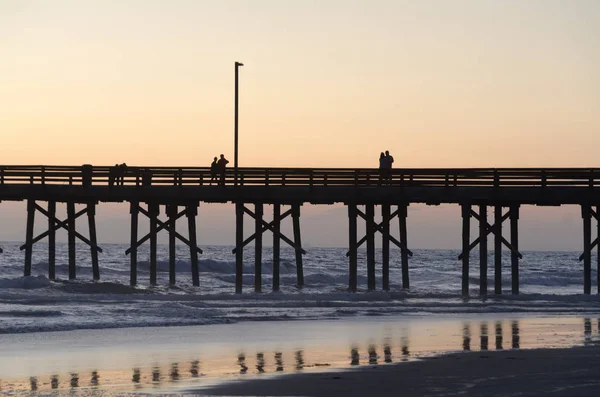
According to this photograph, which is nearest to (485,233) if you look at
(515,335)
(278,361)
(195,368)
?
(515,335)

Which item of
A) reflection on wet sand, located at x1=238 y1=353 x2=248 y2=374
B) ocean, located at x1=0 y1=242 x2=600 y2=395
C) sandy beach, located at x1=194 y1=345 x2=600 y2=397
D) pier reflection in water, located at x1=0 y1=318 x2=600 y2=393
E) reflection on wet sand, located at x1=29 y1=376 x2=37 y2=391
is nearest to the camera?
sandy beach, located at x1=194 y1=345 x2=600 y2=397

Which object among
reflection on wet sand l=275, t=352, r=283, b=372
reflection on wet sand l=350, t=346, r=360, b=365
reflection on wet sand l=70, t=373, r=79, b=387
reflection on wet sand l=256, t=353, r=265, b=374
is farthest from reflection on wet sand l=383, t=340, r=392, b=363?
reflection on wet sand l=70, t=373, r=79, b=387

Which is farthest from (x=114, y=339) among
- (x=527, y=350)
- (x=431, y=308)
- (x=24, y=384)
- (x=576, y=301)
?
(x=576, y=301)

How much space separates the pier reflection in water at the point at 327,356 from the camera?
14.3 m

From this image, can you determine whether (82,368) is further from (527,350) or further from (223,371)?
(527,350)

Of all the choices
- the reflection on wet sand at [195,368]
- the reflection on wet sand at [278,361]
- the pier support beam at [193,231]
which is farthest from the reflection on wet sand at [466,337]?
the pier support beam at [193,231]

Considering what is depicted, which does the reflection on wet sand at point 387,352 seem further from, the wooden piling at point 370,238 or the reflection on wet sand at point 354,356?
the wooden piling at point 370,238

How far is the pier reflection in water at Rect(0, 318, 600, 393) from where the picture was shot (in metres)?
14.3

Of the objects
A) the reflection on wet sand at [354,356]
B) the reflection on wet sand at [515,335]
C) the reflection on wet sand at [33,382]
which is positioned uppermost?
the reflection on wet sand at [515,335]

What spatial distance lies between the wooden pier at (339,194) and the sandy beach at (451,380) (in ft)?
53.5

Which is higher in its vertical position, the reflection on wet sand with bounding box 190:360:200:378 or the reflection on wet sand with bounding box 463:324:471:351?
the reflection on wet sand with bounding box 463:324:471:351

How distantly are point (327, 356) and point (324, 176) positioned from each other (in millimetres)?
17146

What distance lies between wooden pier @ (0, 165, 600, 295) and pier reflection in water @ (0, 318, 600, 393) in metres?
9.90

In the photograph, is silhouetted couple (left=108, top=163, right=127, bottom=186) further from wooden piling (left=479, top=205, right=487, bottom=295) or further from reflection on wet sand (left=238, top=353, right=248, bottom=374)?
reflection on wet sand (left=238, top=353, right=248, bottom=374)
